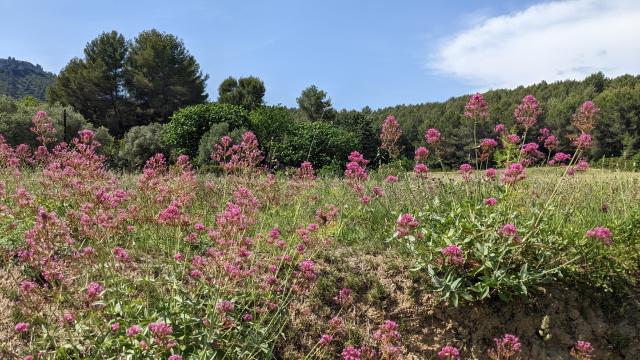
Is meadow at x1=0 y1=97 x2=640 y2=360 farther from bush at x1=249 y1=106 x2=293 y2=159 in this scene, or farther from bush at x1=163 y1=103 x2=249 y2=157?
bush at x1=163 y1=103 x2=249 y2=157

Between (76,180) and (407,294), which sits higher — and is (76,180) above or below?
above

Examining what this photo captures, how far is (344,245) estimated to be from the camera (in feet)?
17.3

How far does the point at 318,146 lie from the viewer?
24969 millimetres

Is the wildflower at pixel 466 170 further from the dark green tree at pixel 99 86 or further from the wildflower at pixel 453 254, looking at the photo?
the dark green tree at pixel 99 86

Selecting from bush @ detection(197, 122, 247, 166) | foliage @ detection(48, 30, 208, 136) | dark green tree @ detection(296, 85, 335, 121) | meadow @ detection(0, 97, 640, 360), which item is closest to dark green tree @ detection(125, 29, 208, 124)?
foliage @ detection(48, 30, 208, 136)

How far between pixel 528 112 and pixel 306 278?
111 inches

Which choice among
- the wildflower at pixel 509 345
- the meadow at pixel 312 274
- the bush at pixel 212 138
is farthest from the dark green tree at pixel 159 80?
the wildflower at pixel 509 345

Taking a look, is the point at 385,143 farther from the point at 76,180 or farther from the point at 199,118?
the point at 199,118

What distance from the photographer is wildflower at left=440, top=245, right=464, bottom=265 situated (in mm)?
3939

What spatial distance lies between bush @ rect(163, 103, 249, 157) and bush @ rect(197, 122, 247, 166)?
161 centimetres

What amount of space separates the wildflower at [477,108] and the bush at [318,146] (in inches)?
751

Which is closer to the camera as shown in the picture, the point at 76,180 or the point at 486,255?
the point at 76,180

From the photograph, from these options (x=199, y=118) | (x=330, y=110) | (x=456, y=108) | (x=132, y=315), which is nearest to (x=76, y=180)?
(x=132, y=315)

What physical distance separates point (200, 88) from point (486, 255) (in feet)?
159
